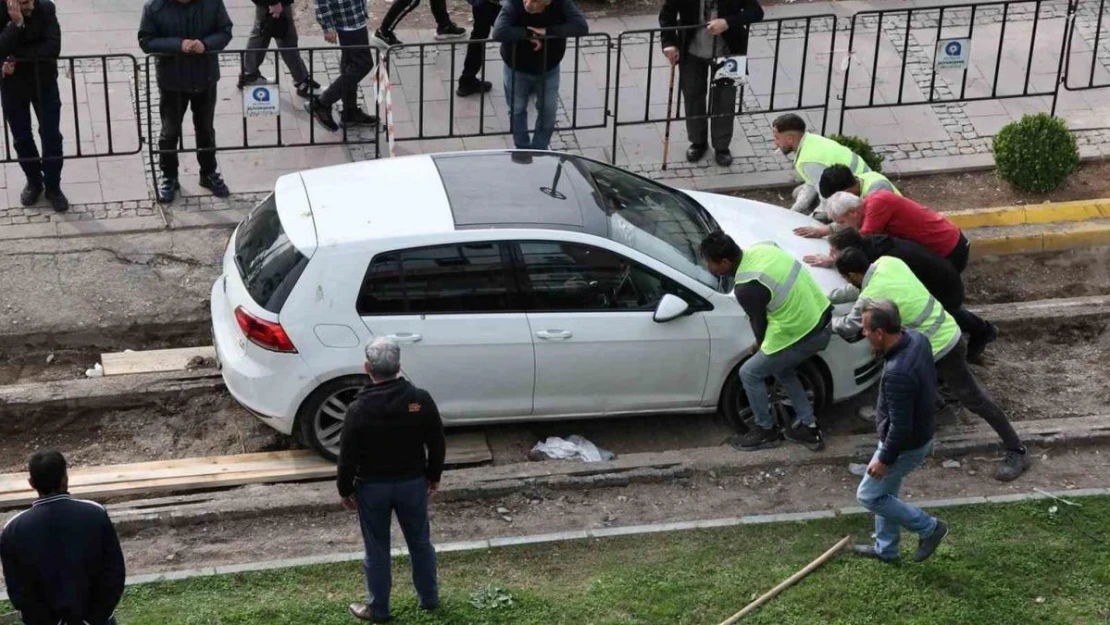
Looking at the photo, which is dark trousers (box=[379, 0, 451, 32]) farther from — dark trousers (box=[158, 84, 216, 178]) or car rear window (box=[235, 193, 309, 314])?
car rear window (box=[235, 193, 309, 314])

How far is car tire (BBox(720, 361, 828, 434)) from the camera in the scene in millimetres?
9742

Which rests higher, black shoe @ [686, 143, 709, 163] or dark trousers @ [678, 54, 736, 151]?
dark trousers @ [678, 54, 736, 151]

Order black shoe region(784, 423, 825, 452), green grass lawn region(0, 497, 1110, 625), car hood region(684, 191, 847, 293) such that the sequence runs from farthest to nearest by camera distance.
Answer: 1. car hood region(684, 191, 847, 293)
2. black shoe region(784, 423, 825, 452)
3. green grass lawn region(0, 497, 1110, 625)

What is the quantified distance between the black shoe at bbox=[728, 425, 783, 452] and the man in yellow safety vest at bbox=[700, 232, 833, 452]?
1.10 ft

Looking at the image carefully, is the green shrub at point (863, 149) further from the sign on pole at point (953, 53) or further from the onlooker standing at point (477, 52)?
the onlooker standing at point (477, 52)

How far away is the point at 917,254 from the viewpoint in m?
9.96

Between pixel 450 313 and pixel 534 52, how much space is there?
3.83m

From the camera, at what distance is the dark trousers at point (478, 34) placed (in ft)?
45.0

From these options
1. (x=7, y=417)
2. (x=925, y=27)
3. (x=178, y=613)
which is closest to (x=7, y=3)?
(x=7, y=417)

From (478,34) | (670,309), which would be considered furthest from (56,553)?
(478,34)

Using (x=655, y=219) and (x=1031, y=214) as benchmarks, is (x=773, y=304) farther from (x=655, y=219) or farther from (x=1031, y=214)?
(x=1031, y=214)

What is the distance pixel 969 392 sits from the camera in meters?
9.32

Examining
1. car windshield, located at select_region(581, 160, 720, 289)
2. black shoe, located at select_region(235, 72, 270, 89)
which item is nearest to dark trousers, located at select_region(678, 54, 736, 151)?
car windshield, located at select_region(581, 160, 720, 289)

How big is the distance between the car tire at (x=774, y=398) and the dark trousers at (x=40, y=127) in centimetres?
559
